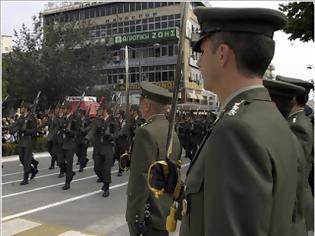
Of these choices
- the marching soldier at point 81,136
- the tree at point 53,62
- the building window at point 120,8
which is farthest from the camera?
the building window at point 120,8

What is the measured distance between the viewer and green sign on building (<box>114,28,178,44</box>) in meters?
48.5

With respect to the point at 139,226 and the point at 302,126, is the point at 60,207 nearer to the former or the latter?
the point at 139,226

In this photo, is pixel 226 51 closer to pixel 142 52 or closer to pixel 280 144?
pixel 280 144

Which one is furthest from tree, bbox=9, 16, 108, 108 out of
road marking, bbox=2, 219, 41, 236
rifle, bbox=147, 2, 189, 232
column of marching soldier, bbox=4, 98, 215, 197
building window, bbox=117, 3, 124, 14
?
rifle, bbox=147, 2, 189, 232

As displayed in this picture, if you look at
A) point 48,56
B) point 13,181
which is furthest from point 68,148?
point 48,56

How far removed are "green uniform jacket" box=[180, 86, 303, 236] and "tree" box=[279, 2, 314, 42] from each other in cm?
1155

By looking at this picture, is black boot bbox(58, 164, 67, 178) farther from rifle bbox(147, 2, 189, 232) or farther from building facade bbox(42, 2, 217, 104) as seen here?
building facade bbox(42, 2, 217, 104)

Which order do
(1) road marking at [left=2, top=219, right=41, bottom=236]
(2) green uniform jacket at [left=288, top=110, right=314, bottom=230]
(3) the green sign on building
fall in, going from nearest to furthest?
(2) green uniform jacket at [left=288, top=110, right=314, bottom=230]
(1) road marking at [left=2, top=219, right=41, bottom=236]
(3) the green sign on building

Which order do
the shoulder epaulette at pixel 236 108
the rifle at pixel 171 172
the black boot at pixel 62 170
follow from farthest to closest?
the black boot at pixel 62 170 < the rifle at pixel 171 172 < the shoulder epaulette at pixel 236 108

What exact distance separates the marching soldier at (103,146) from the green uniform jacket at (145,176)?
223 inches

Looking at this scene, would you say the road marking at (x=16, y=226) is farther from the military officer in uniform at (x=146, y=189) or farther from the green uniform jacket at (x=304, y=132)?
the green uniform jacket at (x=304, y=132)

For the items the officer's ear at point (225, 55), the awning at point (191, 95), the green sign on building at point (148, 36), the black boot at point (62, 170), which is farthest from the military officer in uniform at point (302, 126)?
the green sign on building at point (148, 36)

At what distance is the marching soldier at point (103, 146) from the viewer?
879cm

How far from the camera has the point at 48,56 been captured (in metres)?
28.1
